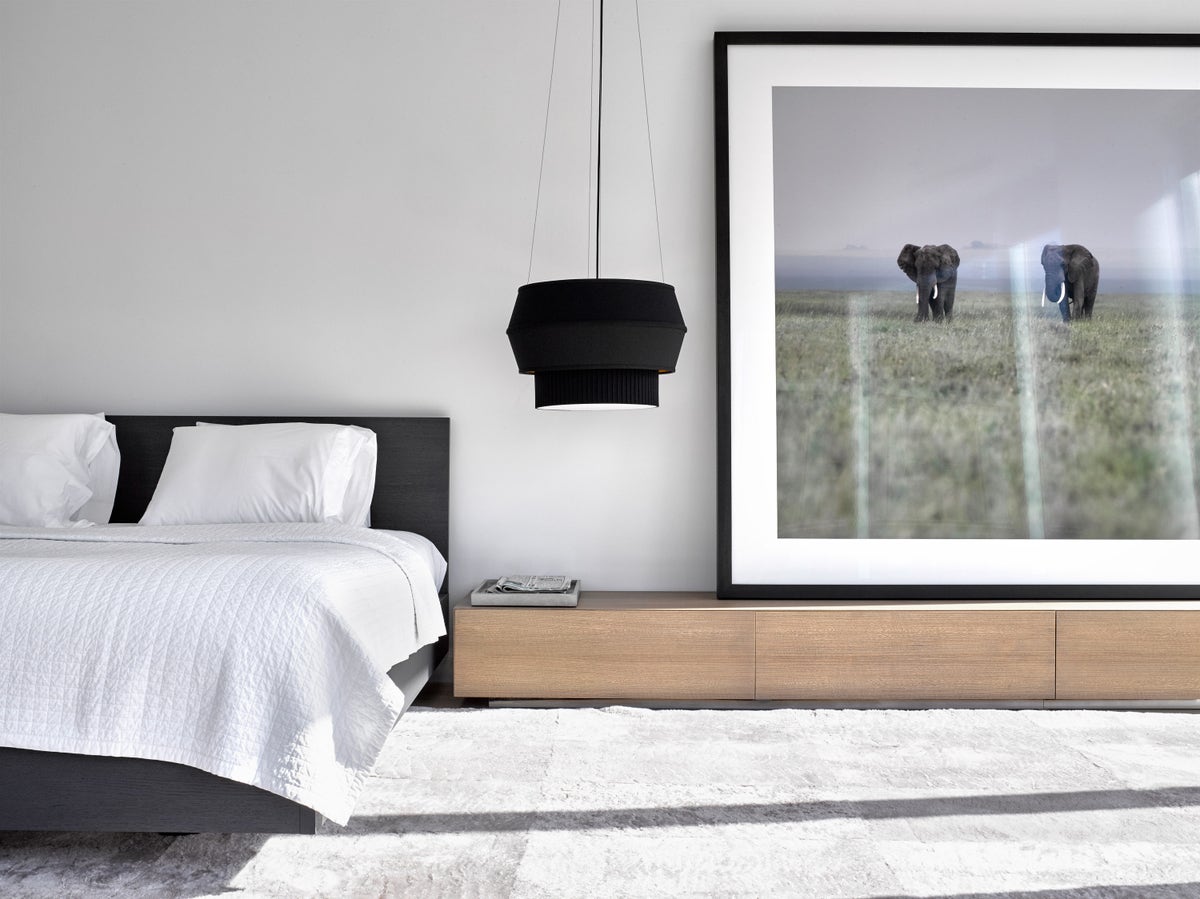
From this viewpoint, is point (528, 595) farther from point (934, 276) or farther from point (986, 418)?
point (934, 276)

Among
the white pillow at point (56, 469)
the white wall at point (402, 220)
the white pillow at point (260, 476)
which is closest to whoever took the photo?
the white pillow at point (56, 469)

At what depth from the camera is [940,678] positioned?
3.16 m

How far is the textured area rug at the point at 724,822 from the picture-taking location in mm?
1872

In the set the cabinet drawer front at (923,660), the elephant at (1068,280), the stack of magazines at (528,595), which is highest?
the elephant at (1068,280)

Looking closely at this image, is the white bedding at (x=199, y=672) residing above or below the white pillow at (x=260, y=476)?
below

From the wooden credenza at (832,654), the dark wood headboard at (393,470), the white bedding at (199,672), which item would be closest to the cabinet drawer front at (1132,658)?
the wooden credenza at (832,654)

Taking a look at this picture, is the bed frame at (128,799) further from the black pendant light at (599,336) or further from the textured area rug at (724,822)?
the black pendant light at (599,336)

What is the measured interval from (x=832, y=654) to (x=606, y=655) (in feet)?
2.47

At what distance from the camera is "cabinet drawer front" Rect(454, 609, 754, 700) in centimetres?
317

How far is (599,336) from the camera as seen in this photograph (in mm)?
2498

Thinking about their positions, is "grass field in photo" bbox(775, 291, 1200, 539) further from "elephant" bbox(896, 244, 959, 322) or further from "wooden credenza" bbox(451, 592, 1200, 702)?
"wooden credenza" bbox(451, 592, 1200, 702)

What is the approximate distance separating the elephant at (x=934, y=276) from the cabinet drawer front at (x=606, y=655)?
1.36 meters

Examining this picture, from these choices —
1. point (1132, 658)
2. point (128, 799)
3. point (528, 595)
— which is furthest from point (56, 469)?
point (1132, 658)

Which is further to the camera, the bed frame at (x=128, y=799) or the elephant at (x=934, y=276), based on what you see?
the elephant at (x=934, y=276)
